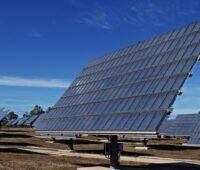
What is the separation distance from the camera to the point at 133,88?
2414 centimetres

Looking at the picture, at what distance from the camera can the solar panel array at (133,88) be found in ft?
69.0

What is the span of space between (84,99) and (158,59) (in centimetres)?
670

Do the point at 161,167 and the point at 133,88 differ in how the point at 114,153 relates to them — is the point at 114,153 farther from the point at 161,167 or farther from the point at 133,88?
the point at 161,167

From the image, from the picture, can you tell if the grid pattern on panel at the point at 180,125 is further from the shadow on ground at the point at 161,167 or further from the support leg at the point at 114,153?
the support leg at the point at 114,153

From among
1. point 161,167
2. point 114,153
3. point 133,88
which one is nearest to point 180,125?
point 161,167

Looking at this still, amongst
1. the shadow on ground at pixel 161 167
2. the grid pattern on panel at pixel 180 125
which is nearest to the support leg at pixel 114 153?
the shadow on ground at pixel 161 167

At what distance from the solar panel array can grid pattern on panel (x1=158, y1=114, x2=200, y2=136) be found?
121 feet

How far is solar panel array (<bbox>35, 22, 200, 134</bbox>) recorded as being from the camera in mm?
21031

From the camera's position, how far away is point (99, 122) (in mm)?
24469

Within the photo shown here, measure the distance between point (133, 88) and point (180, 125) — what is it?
48.3 meters

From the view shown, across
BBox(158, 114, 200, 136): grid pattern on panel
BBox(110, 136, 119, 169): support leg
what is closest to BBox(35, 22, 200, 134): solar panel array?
BBox(110, 136, 119, 169): support leg

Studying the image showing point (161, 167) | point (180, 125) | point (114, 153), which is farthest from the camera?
Result: point (180, 125)

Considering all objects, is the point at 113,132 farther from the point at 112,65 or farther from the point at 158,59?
the point at 112,65

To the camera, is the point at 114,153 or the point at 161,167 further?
the point at 161,167
